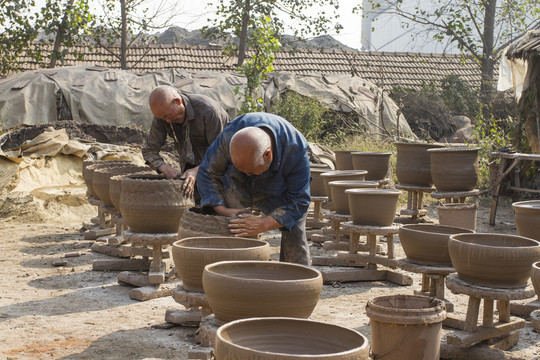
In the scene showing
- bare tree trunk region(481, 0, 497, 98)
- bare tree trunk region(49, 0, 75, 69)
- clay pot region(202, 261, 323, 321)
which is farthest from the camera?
bare tree trunk region(481, 0, 497, 98)

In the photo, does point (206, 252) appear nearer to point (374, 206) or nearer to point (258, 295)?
point (258, 295)

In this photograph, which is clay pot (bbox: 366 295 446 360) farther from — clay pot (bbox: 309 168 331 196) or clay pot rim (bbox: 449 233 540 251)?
clay pot (bbox: 309 168 331 196)

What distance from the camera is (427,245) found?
4.21 m

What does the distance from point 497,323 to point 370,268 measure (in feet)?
6.24

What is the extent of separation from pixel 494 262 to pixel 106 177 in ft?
13.5

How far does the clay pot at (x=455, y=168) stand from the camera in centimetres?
757

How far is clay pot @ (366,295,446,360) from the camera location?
3.06 metres

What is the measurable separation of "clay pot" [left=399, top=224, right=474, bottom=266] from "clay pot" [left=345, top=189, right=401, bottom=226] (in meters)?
1.08

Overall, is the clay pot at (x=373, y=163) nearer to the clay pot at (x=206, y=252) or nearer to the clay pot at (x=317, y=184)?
the clay pot at (x=317, y=184)

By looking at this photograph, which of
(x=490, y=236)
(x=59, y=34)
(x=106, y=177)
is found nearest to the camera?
(x=490, y=236)

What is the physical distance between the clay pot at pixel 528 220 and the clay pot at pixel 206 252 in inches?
101

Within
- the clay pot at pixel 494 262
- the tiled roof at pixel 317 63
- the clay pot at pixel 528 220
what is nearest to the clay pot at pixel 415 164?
the clay pot at pixel 528 220

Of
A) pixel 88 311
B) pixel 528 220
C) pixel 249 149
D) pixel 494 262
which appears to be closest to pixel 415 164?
pixel 528 220

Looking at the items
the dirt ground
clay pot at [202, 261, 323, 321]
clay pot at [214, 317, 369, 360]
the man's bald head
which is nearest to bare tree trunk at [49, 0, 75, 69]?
the dirt ground
